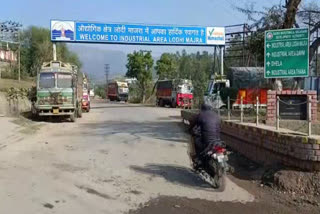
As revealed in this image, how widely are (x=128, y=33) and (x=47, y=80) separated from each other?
13247 millimetres

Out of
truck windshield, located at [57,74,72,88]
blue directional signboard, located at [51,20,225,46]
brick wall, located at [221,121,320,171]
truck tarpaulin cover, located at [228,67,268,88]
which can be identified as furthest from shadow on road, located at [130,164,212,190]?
blue directional signboard, located at [51,20,225,46]

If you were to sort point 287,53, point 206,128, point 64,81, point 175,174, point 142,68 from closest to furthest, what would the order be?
point 206,128
point 175,174
point 287,53
point 64,81
point 142,68

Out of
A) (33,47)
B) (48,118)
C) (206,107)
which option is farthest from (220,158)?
(33,47)

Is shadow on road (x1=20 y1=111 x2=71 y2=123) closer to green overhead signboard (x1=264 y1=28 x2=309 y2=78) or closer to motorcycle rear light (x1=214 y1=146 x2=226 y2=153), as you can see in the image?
green overhead signboard (x1=264 y1=28 x2=309 y2=78)

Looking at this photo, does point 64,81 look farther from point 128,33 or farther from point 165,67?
point 165,67

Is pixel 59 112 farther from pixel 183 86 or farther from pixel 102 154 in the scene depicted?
pixel 183 86

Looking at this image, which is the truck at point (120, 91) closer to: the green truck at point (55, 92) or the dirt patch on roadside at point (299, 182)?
the green truck at point (55, 92)

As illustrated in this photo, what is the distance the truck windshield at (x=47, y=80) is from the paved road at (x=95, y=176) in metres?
9.48

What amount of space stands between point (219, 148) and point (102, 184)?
2.19 metres

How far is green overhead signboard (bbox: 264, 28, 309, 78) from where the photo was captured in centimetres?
1250

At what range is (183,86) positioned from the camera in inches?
1849

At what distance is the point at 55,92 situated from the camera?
80.3 feet

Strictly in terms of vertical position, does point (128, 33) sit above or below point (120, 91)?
above

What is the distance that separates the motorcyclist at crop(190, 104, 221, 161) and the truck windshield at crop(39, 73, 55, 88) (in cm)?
1662
